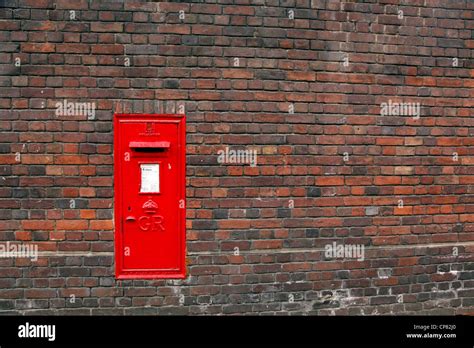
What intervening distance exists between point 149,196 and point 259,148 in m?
1.12

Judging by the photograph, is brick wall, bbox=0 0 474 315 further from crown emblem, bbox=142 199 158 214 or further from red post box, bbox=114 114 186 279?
crown emblem, bbox=142 199 158 214

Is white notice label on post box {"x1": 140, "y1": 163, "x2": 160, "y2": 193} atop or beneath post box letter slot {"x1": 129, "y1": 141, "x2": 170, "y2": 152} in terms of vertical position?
beneath

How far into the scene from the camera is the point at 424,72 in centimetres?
406

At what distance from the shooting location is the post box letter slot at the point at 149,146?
3.65 meters

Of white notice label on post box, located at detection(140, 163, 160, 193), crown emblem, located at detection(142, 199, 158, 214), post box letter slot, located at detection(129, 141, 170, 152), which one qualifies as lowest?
crown emblem, located at detection(142, 199, 158, 214)

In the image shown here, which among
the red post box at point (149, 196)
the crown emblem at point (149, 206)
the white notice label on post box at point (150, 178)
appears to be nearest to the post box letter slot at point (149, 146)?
the red post box at point (149, 196)

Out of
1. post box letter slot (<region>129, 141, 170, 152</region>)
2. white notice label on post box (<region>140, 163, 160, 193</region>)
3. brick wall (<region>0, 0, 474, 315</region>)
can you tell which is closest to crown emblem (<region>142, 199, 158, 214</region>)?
white notice label on post box (<region>140, 163, 160, 193</region>)

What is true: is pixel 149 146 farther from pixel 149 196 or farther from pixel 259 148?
pixel 259 148

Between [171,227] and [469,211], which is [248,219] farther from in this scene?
[469,211]

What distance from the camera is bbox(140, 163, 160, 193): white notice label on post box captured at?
3725 mm

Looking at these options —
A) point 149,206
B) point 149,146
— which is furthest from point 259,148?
point 149,206

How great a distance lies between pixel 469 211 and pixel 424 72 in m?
1.48

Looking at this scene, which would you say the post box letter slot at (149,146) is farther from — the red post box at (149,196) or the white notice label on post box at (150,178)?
the white notice label on post box at (150,178)
